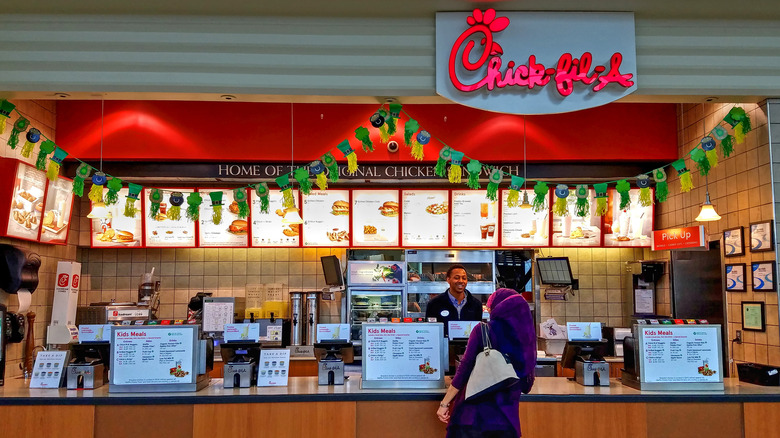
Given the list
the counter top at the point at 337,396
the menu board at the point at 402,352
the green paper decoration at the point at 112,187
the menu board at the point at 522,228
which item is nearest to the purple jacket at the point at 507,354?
the counter top at the point at 337,396

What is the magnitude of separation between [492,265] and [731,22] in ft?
11.7

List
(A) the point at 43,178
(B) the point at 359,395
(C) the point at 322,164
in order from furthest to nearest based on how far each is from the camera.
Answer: (A) the point at 43,178
(C) the point at 322,164
(B) the point at 359,395

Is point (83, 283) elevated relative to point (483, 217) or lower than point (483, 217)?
lower

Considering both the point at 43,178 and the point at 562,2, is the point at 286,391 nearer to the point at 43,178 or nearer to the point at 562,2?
the point at 562,2

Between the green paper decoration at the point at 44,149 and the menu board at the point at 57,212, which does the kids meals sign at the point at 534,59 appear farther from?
the menu board at the point at 57,212

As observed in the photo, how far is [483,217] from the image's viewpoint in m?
7.21

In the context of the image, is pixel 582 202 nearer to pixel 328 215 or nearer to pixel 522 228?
pixel 522 228

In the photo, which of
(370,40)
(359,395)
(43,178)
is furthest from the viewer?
(43,178)

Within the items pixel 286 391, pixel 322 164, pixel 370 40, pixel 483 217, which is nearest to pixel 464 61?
pixel 370 40

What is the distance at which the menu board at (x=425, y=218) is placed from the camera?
7.18 m

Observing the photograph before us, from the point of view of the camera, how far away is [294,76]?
4418 mm

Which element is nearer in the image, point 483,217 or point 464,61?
point 464,61

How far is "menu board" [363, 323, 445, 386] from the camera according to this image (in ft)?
14.3

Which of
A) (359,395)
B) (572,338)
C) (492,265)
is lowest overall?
(359,395)
